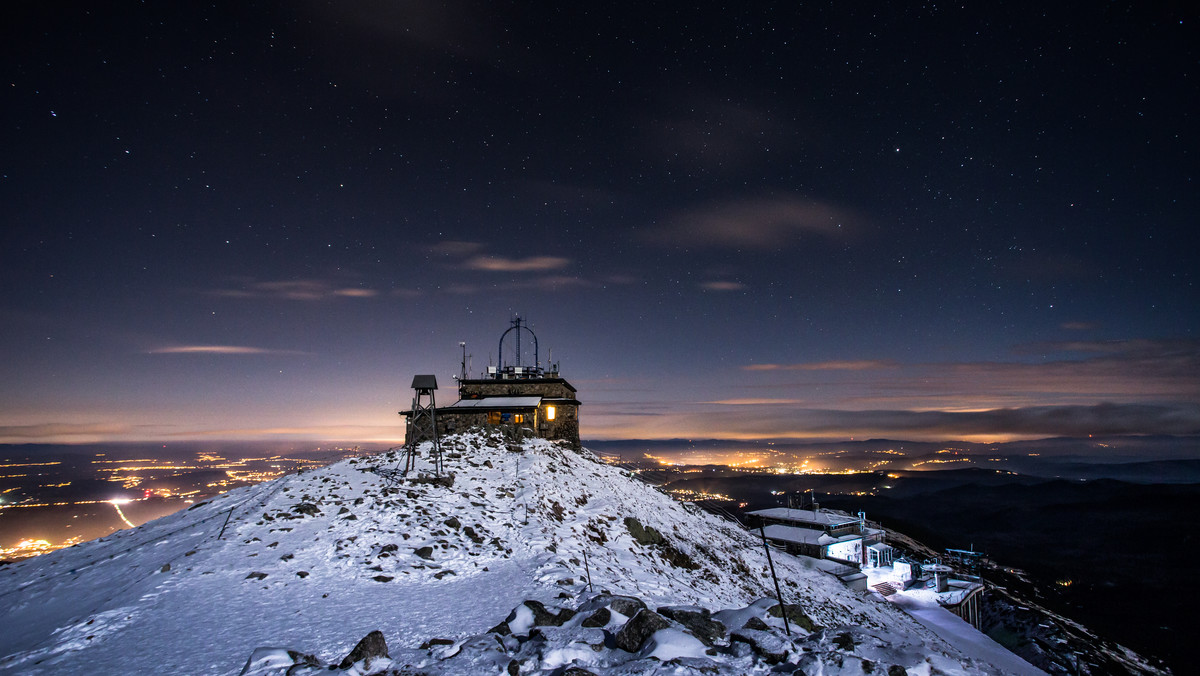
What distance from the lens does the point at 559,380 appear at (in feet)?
156

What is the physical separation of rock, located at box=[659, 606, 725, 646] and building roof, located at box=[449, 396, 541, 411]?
31.3m

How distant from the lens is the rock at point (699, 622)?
10.1 m

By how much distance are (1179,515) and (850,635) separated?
25882 centimetres

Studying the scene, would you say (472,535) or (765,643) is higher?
(765,643)

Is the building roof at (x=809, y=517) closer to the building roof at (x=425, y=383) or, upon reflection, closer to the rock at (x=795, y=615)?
the rock at (x=795, y=615)

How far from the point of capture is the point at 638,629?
9688mm

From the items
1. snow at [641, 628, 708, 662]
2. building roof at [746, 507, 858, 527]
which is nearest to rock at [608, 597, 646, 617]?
snow at [641, 628, 708, 662]

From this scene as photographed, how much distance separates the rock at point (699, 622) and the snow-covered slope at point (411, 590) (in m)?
0.11

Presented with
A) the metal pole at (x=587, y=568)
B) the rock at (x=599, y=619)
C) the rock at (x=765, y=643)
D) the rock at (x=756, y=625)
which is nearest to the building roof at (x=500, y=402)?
the metal pole at (x=587, y=568)

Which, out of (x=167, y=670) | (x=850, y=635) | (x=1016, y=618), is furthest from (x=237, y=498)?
(x=1016, y=618)

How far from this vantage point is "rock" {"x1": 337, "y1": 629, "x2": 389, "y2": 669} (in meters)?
8.49

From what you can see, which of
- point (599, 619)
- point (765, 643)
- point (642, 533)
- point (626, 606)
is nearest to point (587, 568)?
point (626, 606)

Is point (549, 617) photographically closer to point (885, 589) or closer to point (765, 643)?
point (765, 643)

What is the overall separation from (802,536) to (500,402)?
1760 inches
